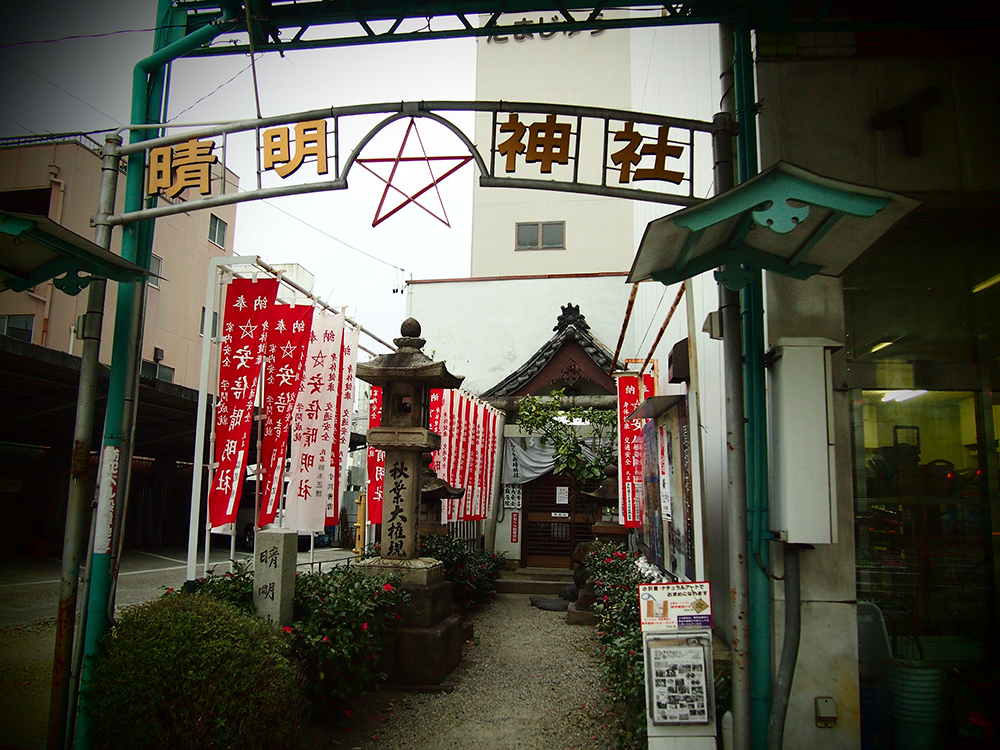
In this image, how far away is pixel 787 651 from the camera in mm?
4770

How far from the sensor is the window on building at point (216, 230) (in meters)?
28.7

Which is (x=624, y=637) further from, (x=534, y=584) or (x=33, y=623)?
(x=33, y=623)

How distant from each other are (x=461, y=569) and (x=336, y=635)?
695 centimetres

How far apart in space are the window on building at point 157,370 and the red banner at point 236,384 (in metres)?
18.9

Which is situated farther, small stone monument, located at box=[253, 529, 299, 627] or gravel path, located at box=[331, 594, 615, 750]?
gravel path, located at box=[331, 594, 615, 750]

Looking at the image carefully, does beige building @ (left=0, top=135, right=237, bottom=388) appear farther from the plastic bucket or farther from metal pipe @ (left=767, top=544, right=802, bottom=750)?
the plastic bucket

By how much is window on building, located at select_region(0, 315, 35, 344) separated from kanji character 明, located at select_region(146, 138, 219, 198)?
1788 centimetres

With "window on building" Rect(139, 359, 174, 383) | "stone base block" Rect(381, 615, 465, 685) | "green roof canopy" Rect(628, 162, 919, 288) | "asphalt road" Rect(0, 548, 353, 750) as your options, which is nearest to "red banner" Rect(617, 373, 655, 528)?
"stone base block" Rect(381, 615, 465, 685)

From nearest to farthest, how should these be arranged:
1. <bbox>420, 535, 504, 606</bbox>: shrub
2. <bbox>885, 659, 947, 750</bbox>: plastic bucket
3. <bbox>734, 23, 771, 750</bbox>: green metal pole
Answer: <bbox>734, 23, 771, 750</bbox>: green metal pole
<bbox>885, 659, 947, 750</bbox>: plastic bucket
<bbox>420, 535, 504, 606</bbox>: shrub

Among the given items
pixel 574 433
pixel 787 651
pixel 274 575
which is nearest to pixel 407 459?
pixel 274 575

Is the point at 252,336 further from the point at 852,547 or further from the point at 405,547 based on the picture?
the point at 852,547

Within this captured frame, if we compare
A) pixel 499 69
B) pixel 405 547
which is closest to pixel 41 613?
pixel 405 547

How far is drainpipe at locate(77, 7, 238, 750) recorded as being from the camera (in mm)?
5734

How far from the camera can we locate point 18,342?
1227cm
